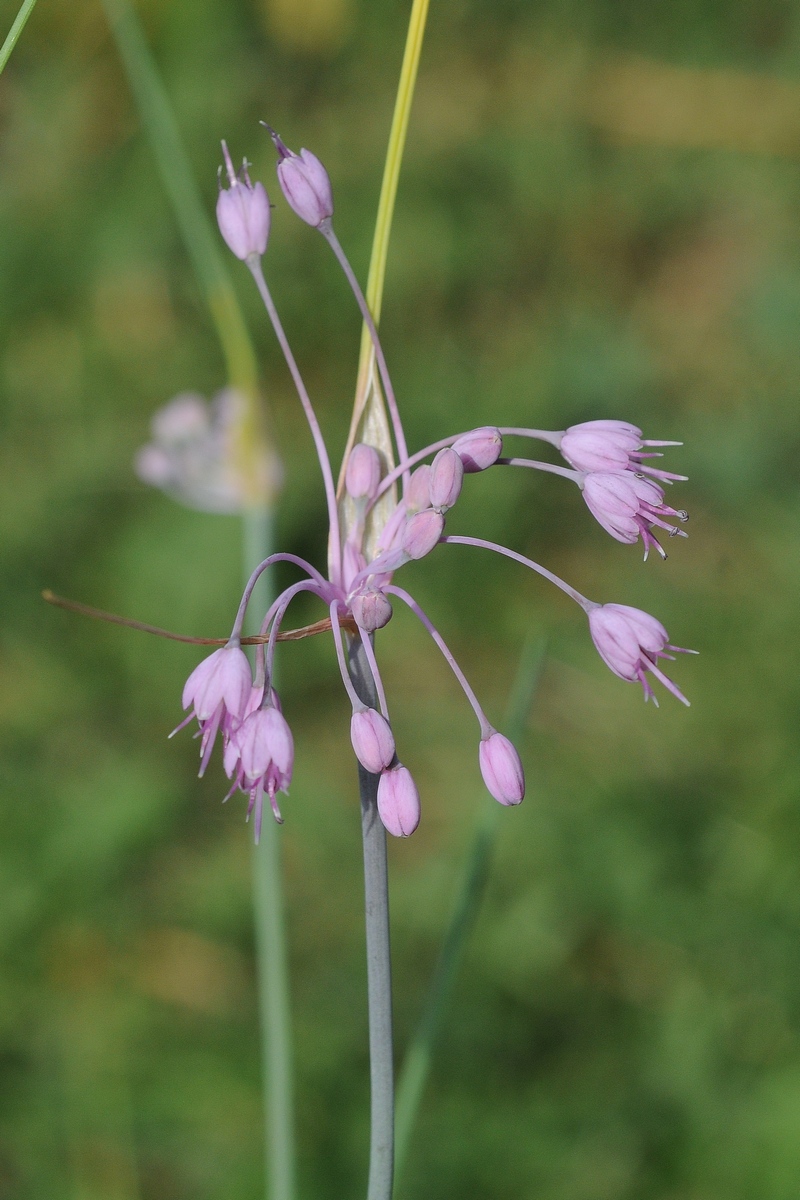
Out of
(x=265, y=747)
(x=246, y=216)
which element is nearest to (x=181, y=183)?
(x=246, y=216)

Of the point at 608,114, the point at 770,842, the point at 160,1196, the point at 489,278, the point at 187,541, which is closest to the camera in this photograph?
the point at 160,1196

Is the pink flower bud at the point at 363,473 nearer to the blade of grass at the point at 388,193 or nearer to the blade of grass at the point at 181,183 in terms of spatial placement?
the blade of grass at the point at 388,193

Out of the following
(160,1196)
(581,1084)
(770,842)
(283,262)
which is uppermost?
(283,262)

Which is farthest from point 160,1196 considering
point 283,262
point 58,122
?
point 58,122

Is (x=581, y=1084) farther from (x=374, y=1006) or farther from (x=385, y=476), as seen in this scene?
(x=385, y=476)

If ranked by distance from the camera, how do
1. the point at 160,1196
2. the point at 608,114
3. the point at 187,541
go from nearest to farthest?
the point at 160,1196 < the point at 187,541 < the point at 608,114

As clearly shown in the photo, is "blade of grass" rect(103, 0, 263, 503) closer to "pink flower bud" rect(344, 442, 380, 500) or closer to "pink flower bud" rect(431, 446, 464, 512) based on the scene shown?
"pink flower bud" rect(344, 442, 380, 500)
